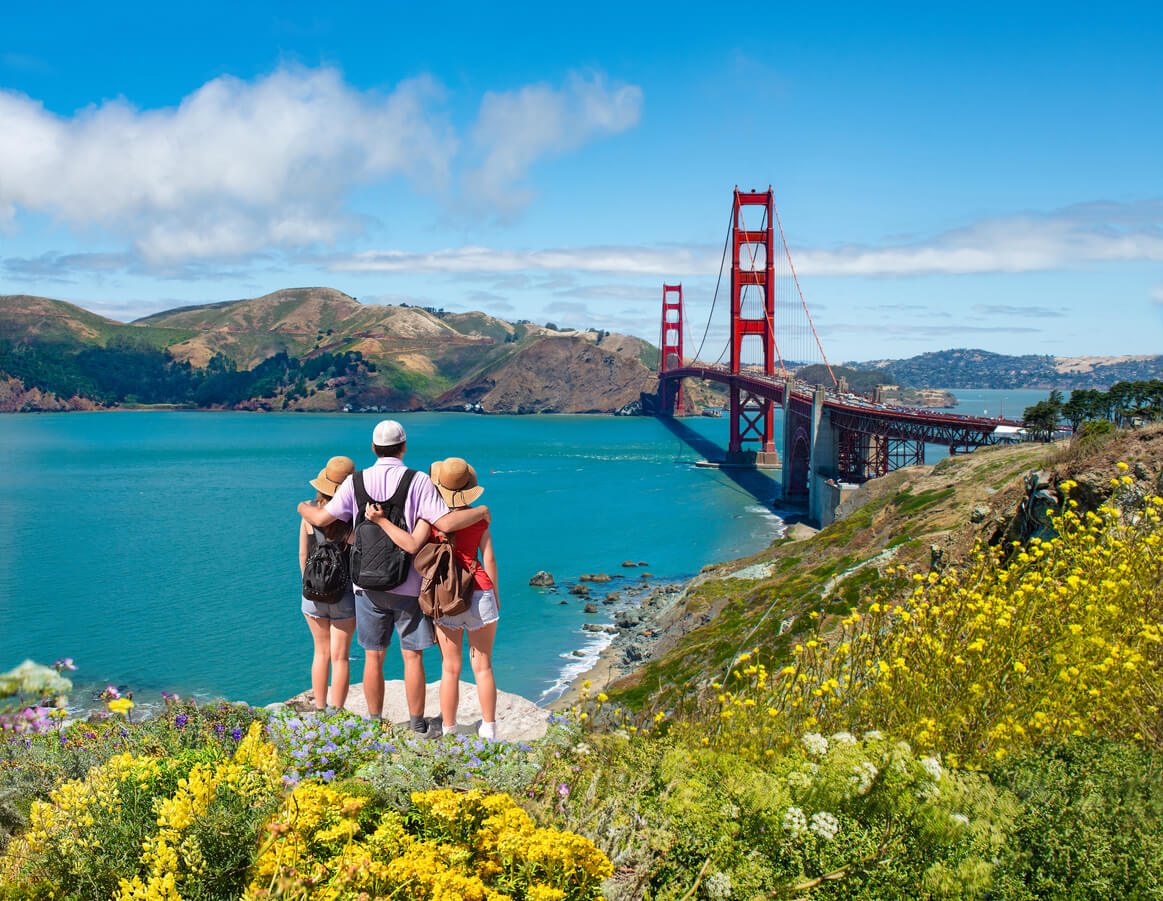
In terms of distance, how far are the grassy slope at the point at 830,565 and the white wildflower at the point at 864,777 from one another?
808 cm

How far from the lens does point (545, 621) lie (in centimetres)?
3241

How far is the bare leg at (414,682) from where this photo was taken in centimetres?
608

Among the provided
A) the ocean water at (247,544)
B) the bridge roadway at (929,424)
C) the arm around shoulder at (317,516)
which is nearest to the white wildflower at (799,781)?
the arm around shoulder at (317,516)

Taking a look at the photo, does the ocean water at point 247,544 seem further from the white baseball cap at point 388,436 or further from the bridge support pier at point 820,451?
the white baseball cap at point 388,436

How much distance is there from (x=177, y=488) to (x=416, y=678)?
6640cm

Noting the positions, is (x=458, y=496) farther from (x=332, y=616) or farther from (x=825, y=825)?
(x=825, y=825)

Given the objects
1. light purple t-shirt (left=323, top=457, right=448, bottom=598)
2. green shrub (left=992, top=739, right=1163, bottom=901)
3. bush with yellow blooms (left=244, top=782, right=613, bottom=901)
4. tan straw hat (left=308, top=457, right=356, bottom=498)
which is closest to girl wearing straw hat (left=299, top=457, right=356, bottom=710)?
tan straw hat (left=308, top=457, right=356, bottom=498)

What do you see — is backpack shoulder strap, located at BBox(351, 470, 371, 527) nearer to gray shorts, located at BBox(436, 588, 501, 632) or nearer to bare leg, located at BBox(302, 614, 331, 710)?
gray shorts, located at BBox(436, 588, 501, 632)

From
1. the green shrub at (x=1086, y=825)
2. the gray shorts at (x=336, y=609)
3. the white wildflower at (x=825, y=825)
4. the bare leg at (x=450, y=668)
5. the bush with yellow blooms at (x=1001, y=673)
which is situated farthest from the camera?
the gray shorts at (x=336, y=609)

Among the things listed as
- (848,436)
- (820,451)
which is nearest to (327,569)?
(820,451)

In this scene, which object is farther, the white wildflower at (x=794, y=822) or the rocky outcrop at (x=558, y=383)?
the rocky outcrop at (x=558, y=383)

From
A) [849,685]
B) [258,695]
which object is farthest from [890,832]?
[258,695]

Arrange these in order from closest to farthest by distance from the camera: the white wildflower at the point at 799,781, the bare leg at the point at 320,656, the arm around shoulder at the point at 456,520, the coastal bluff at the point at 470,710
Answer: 1. the white wildflower at the point at 799,781
2. the arm around shoulder at the point at 456,520
3. the bare leg at the point at 320,656
4. the coastal bluff at the point at 470,710

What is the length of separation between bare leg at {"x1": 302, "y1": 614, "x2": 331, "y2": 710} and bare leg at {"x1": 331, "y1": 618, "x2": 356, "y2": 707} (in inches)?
2.3
